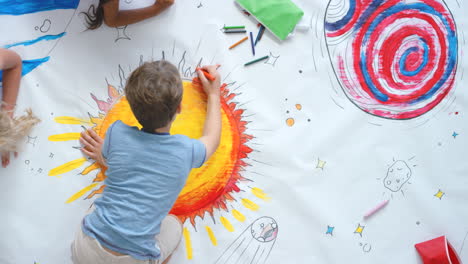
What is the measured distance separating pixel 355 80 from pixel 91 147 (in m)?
0.73

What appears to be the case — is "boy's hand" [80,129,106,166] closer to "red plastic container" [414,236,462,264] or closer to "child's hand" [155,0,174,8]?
"child's hand" [155,0,174,8]

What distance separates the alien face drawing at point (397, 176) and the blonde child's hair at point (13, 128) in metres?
0.95

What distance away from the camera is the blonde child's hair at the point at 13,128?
3.10 feet

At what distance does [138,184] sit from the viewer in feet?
2.71

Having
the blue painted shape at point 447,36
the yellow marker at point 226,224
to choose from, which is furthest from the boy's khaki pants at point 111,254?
the blue painted shape at point 447,36

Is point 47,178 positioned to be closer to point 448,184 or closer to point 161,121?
point 161,121

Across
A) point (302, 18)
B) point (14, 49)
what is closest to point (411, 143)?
point (302, 18)

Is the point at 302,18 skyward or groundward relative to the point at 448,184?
skyward

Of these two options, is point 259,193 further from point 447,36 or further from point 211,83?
point 447,36

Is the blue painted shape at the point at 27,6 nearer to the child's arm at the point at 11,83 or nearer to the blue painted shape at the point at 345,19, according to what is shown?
the child's arm at the point at 11,83

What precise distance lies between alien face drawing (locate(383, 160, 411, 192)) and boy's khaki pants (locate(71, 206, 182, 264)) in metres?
0.57

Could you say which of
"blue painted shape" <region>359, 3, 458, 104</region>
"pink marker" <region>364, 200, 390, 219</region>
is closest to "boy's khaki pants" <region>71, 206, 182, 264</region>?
"pink marker" <region>364, 200, 390, 219</region>

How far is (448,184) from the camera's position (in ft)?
3.27

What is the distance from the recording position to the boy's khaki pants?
2.81 ft
